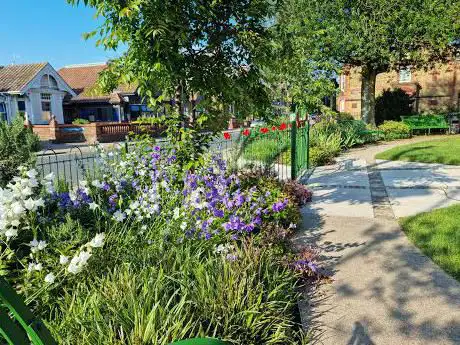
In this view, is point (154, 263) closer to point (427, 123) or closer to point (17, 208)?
point (17, 208)

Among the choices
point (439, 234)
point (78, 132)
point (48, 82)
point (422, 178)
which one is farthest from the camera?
point (48, 82)

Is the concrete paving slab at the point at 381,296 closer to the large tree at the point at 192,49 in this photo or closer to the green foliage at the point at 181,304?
the green foliage at the point at 181,304

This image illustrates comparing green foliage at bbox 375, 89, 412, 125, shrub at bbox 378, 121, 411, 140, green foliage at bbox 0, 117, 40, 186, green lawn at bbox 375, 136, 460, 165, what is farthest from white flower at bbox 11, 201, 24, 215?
green foliage at bbox 375, 89, 412, 125

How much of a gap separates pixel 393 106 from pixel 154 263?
2784 cm

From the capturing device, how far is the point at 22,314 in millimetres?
1129

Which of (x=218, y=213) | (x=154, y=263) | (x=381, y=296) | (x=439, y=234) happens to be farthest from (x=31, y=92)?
(x=381, y=296)

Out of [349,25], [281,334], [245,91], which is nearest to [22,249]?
[281,334]

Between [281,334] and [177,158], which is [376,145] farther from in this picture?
[281,334]

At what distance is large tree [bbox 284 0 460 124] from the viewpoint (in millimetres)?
16547

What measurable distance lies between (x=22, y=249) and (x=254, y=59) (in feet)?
9.65

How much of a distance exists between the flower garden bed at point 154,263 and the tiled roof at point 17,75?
31353 millimetres

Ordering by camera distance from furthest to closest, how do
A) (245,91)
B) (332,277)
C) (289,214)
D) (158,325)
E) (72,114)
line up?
(72,114) → (289,214) → (245,91) → (332,277) → (158,325)

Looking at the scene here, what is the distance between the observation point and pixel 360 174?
980 centimetres

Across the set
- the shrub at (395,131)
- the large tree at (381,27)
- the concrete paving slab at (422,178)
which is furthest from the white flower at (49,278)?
the shrub at (395,131)
